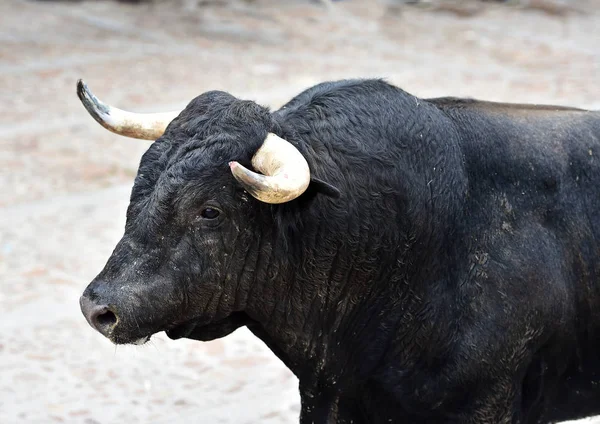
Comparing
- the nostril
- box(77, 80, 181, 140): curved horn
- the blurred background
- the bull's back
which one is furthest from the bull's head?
the blurred background

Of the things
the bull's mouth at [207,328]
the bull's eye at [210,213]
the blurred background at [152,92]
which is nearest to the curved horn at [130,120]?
the bull's eye at [210,213]

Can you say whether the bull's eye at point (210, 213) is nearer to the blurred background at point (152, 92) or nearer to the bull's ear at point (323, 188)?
the bull's ear at point (323, 188)

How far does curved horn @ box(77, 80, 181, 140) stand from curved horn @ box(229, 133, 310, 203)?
610 millimetres

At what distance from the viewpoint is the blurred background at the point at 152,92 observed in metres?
7.00

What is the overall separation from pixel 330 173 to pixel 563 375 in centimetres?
146

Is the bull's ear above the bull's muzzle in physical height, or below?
above

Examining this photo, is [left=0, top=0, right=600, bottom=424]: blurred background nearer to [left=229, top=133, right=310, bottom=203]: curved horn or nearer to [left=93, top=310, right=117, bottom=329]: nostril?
[left=93, top=310, right=117, bottom=329]: nostril

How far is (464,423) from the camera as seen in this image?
178 inches

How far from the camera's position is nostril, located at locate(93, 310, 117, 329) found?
4.13 metres

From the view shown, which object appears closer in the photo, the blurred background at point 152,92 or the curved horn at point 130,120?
the curved horn at point 130,120

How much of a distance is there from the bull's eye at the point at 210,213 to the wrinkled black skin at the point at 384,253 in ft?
0.07

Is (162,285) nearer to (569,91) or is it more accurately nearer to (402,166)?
(402,166)

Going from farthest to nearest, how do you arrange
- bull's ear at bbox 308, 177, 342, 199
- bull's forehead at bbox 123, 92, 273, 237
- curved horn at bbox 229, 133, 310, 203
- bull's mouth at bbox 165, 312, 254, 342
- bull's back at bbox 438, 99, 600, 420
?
bull's back at bbox 438, 99, 600, 420
bull's mouth at bbox 165, 312, 254, 342
bull's forehead at bbox 123, 92, 273, 237
bull's ear at bbox 308, 177, 342, 199
curved horn at bbox 229, 133, 310, 203

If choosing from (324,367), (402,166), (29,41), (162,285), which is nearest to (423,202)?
(402,166)
